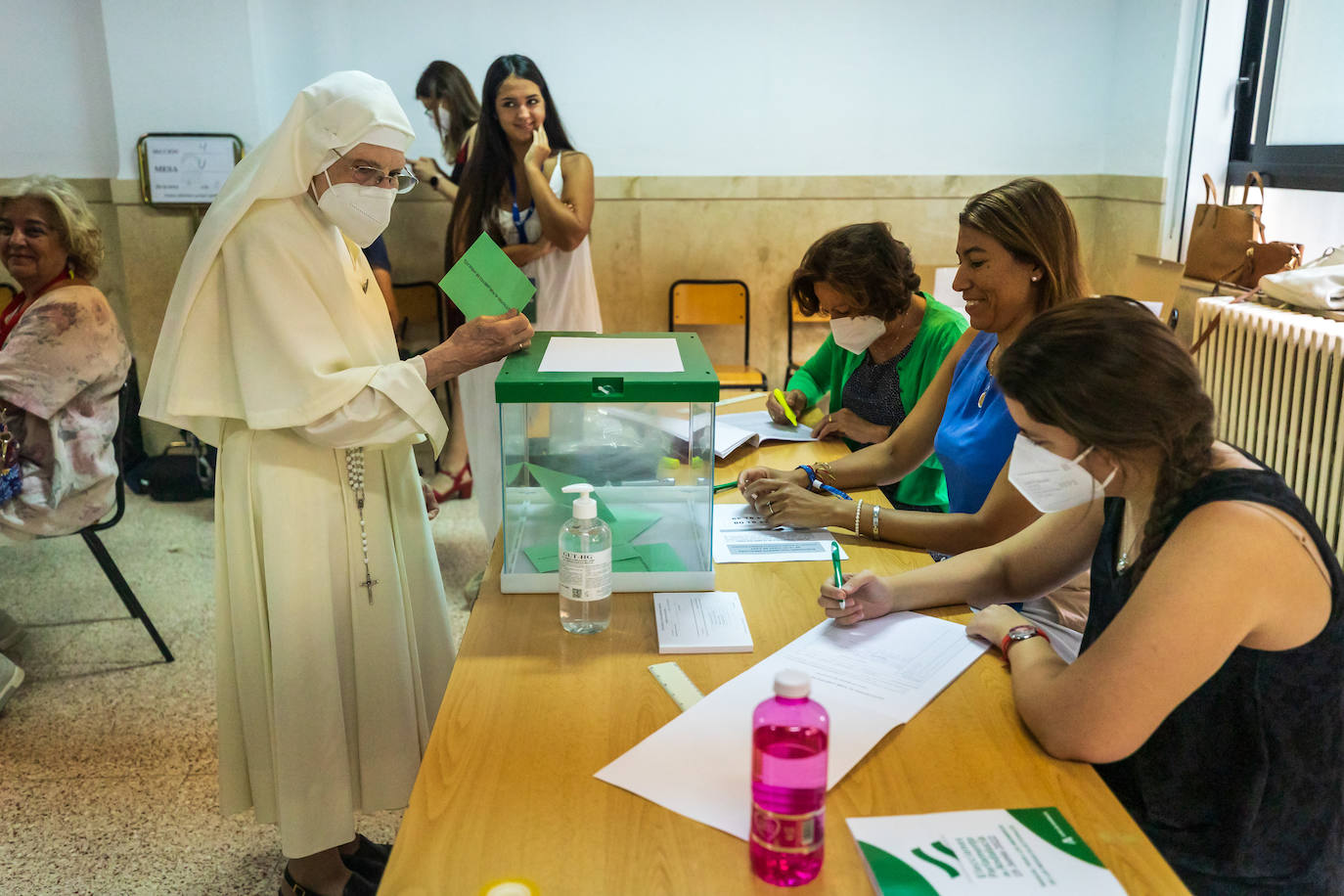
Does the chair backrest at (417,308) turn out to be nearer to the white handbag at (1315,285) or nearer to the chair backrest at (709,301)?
the chair backrest at (709,301)

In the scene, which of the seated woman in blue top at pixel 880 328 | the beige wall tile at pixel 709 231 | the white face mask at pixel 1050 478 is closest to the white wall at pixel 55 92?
the beige wall tile at pixel 709 231

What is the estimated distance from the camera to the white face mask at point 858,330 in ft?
9.05

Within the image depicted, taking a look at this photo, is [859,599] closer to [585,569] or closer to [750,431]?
[585,569]

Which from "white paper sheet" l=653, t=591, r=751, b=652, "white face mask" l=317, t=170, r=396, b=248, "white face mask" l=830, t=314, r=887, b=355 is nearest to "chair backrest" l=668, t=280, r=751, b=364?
"white face mask" l=830, t=314, r=887, b=355

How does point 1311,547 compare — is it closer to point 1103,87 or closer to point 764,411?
point 764,411

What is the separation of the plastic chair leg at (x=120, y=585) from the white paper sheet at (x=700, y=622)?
213cm

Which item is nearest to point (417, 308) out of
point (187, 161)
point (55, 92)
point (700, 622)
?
point (187, 161)

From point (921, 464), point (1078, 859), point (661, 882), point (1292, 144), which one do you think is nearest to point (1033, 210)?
point (921, 464)

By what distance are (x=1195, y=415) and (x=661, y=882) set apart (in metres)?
0.82

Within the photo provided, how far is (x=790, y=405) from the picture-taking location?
2.98 m

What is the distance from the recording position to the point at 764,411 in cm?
305

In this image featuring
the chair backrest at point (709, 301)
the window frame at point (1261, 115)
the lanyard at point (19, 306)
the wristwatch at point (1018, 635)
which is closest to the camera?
the wristwatch at point (1018, 635)

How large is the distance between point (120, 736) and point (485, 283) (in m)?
1.88

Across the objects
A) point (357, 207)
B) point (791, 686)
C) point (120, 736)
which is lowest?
point (120, 736)
